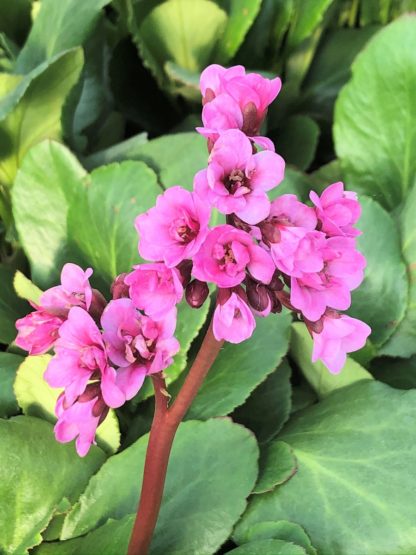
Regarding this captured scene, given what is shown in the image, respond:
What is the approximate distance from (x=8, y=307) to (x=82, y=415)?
1.31 feet

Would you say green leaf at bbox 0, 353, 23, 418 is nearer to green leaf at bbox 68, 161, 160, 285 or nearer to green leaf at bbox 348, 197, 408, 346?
green leaf at bbox 68, 161, 160, 285

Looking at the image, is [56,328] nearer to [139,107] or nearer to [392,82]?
[392,82]

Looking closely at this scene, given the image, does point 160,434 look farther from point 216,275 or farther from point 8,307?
point 8,307

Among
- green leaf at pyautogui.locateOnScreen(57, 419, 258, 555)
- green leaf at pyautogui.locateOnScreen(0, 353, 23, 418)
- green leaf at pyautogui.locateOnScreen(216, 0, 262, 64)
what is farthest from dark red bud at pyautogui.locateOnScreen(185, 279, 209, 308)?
green leaf at pyautogui.locateOnScreen(216, 0, 262, 64)

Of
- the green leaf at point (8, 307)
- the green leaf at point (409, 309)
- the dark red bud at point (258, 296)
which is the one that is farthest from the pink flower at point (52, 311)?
the green leaf at point (409, 309)

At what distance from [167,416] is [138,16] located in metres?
0.73

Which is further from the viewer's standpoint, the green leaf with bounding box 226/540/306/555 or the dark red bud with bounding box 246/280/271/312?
the green leaf with bounding box 226/540/306/555

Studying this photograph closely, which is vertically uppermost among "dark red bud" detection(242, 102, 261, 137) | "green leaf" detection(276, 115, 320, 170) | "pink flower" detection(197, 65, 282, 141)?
"pink flower" detection(197, 65, 282, 141)

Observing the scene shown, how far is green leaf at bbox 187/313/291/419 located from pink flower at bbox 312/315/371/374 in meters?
0.24

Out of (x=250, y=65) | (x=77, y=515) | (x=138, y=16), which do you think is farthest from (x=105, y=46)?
(x=77, y=515)

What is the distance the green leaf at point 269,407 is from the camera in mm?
755

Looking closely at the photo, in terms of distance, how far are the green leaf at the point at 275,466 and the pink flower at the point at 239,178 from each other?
33 centimetres

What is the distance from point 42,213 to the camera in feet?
2.69

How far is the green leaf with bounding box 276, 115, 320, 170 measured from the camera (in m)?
1.01
